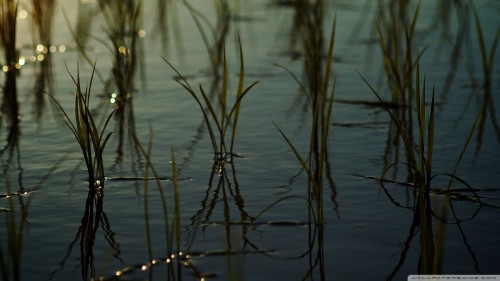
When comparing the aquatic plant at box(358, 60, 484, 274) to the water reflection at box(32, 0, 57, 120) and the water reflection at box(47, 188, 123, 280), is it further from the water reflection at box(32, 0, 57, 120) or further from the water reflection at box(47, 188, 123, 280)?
the water reflection at box(32, 0, 57, 120)

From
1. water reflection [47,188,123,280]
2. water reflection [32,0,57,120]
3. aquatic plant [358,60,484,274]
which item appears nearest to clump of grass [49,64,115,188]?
water reflection [47,188,123,280]

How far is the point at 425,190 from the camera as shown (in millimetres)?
2369

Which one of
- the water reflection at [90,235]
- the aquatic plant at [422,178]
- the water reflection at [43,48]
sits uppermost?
the water reflection at [43,48]

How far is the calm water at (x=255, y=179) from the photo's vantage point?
2107mm

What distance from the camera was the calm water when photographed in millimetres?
2107

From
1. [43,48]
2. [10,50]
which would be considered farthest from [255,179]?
[43,48]

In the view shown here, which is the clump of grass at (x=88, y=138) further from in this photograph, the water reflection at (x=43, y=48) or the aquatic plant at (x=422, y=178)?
the water reflection at (x=43, y=48)

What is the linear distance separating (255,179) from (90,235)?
0.62 meters

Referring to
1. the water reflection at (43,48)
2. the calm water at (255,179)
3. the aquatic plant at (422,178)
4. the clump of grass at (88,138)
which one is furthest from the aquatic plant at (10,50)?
the aquatic plant at (422,178)

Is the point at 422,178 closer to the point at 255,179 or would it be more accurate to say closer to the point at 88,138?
the point at 255,179

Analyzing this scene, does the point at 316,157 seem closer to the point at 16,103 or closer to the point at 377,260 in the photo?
the point at 377,260

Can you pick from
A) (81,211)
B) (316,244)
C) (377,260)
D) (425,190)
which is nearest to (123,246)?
(81,211)

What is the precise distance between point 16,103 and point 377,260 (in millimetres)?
1900

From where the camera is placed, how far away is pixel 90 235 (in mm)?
Result: 2287
